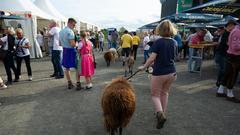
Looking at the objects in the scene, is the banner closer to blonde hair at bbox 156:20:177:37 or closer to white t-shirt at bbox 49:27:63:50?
white t-shirt at bbox 49:27:63:50

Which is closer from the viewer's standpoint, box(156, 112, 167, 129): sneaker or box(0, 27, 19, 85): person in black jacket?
box(156, 112, 167, 129): sneaker

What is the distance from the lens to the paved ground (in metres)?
4.38

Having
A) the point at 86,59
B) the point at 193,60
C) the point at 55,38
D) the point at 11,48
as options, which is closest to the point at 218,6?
the point at 193,60

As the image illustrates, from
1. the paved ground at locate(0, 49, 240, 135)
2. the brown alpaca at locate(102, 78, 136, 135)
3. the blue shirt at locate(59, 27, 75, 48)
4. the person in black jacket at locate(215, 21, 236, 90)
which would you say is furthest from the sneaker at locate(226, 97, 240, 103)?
the blue shirt at locate(59, 27, 75, 48)

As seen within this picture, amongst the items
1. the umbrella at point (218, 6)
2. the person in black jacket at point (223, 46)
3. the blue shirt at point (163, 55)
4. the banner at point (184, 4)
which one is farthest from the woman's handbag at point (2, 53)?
the banner at point (184, 4)

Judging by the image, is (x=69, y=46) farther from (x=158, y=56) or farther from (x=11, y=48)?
(x=158, y=56)

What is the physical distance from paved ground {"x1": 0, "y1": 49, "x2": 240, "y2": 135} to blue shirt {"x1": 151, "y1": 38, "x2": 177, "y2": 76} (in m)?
1.10

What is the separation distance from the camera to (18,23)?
1455 centimetres

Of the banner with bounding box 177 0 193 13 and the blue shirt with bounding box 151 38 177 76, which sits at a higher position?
the banner with bounding box 177 0 193 13

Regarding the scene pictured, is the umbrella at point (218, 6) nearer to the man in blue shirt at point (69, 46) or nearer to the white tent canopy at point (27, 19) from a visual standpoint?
the man in blue shirt at point (69, 46)

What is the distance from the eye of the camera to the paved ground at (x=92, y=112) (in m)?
4.38

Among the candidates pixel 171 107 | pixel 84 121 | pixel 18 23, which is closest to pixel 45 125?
pixel 84 121

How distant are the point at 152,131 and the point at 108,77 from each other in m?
5.14

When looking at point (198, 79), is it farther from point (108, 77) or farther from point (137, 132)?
point (137, 132)
